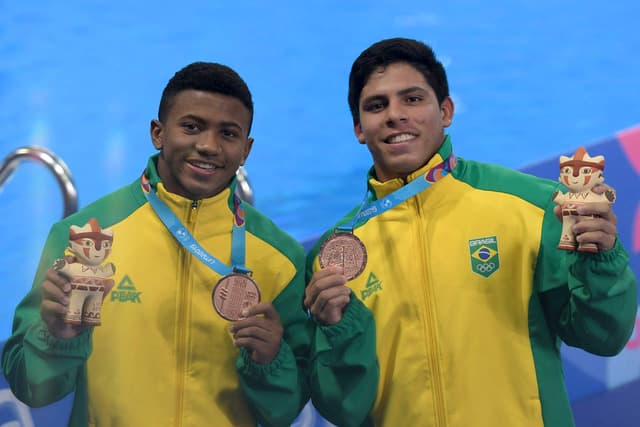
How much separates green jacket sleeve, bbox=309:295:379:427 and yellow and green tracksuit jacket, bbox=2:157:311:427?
8cm

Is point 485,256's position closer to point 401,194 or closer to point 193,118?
point 401,194

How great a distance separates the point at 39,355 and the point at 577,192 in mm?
1325

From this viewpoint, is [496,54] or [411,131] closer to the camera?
[411,131]

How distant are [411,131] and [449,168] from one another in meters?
0.14

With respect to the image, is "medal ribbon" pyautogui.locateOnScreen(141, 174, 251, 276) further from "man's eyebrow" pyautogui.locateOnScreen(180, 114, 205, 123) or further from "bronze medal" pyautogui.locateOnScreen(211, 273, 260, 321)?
"man's eyebrow" pyautogui.locateOnScreen(180, 114, 205, 123)

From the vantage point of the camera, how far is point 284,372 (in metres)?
2.10

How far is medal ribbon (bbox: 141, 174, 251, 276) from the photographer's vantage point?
216 cm

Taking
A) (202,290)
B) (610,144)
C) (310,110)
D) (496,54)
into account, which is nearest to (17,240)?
(202,290)

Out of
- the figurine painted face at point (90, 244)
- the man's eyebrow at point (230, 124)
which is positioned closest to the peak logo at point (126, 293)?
the figurine painted face at point (90, 244)

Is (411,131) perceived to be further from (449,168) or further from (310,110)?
(310,110)

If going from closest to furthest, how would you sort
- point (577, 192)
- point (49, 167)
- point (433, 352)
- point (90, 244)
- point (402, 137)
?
point (577, 192) → point (90, 244) → point (433, 352) → point (402, 137) → point (49, 167)

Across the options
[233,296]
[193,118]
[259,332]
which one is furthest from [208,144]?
[259,332]

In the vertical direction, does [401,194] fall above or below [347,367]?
above

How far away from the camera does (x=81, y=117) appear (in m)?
4.06
